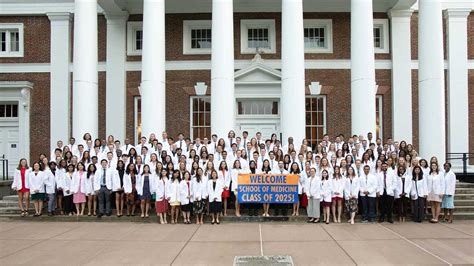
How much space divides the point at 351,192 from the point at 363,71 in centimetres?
556

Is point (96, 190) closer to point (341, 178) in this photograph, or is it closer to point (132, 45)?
point (341, 178)

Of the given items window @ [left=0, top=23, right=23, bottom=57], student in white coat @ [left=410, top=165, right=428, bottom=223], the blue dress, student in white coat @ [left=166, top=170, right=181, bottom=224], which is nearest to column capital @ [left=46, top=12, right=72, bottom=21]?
window @ [left=0, top=23, right=23, bottom=57]

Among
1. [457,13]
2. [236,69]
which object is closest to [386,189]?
[236,69]

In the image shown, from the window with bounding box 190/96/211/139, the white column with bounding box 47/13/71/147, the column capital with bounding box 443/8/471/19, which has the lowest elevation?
the window with bounding box 190/96/211/139

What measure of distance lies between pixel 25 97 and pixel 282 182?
14.7 metres

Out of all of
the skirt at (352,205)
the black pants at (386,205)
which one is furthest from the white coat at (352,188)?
the black pants at (386,205)

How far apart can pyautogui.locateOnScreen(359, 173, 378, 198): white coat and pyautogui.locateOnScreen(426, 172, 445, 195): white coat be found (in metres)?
1.68

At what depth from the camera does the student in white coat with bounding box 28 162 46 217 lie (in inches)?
552

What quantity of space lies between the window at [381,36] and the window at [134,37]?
11.6 meters

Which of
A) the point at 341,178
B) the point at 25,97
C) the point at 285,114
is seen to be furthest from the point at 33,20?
the point at 341,178

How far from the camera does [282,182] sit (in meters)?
13.7

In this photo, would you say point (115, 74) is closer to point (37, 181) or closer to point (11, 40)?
point (11, 40)

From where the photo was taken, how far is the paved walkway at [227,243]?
908 centimetres

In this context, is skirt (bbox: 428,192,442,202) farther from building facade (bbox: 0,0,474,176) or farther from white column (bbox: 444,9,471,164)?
white column (bbox: 444,9,471,164)
